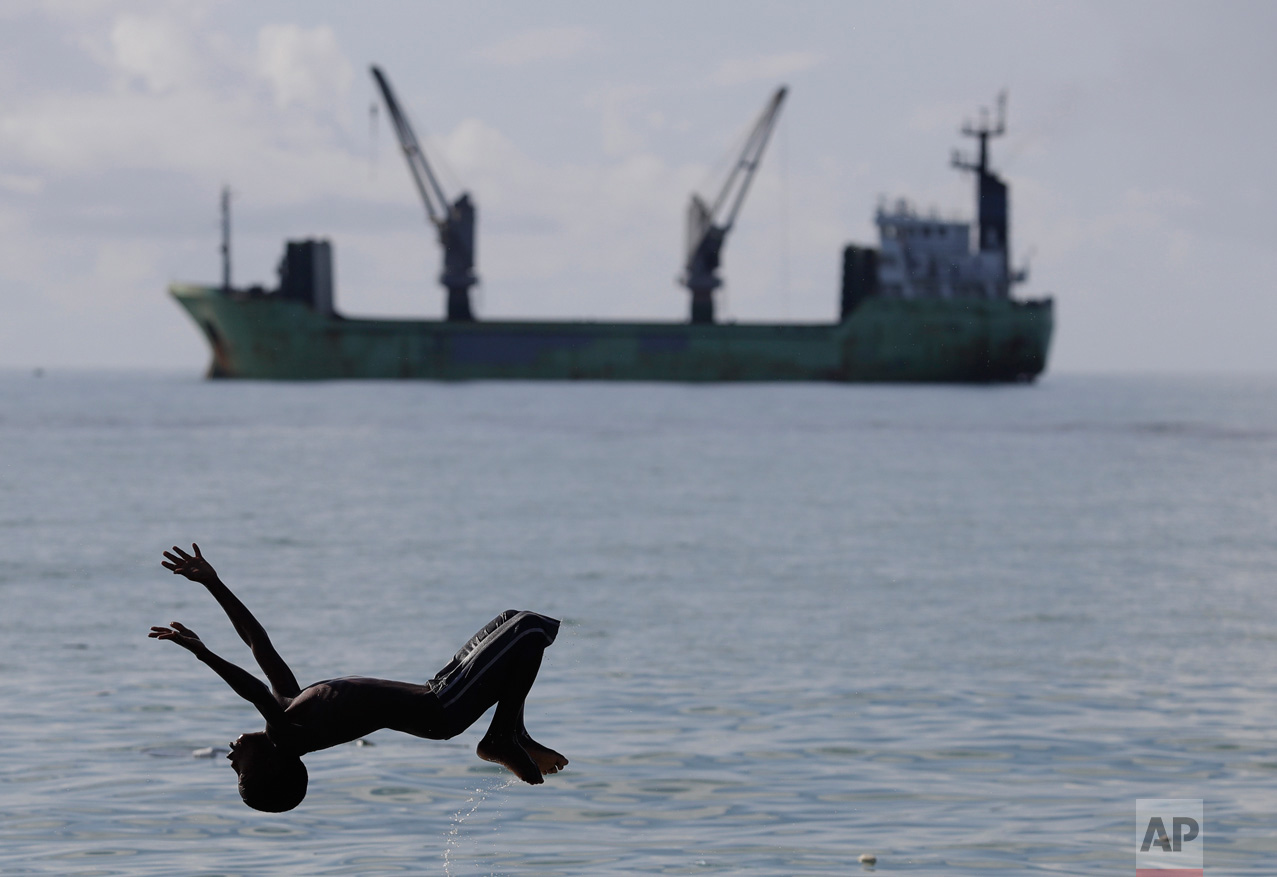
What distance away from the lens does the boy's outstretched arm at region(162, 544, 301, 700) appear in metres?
5.38

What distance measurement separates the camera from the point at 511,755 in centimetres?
582

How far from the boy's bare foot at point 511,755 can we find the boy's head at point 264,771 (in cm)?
69

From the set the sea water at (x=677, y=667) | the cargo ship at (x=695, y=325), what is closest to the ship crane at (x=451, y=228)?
the cargo ship at (x=695, y=325)

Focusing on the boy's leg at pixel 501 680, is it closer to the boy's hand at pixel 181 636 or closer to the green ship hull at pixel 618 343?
the boy's hand at pixel 181 636

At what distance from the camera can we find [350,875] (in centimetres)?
963

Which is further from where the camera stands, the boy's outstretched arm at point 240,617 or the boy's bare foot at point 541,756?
the boy's bare foot at point 541,756

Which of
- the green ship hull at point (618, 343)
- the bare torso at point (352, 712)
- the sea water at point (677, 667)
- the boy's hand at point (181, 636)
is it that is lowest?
the sea water at point (677, 667)

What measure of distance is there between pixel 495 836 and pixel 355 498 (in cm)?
3365

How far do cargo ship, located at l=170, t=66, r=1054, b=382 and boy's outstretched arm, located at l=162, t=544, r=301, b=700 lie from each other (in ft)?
367

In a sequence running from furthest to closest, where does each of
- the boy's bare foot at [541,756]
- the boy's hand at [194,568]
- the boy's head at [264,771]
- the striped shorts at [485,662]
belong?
the boy's bare foot at [541,756]
the boy's head at [264,771]
the striped shorts at [485,662]
the boy's hand at [194,568]

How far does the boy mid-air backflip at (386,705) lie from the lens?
5.57 meters

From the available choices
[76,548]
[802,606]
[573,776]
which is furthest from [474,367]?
[573,776]

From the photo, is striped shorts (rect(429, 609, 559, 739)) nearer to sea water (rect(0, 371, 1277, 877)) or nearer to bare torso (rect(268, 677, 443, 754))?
bare torso (rect(268, 677, 443, 754))

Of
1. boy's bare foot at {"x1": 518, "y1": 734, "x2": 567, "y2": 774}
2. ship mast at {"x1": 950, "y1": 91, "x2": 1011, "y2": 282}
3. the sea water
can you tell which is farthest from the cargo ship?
boy's bare foot at {"x1": 518, "y1": 734, "x2": 567, "y2": 774}
